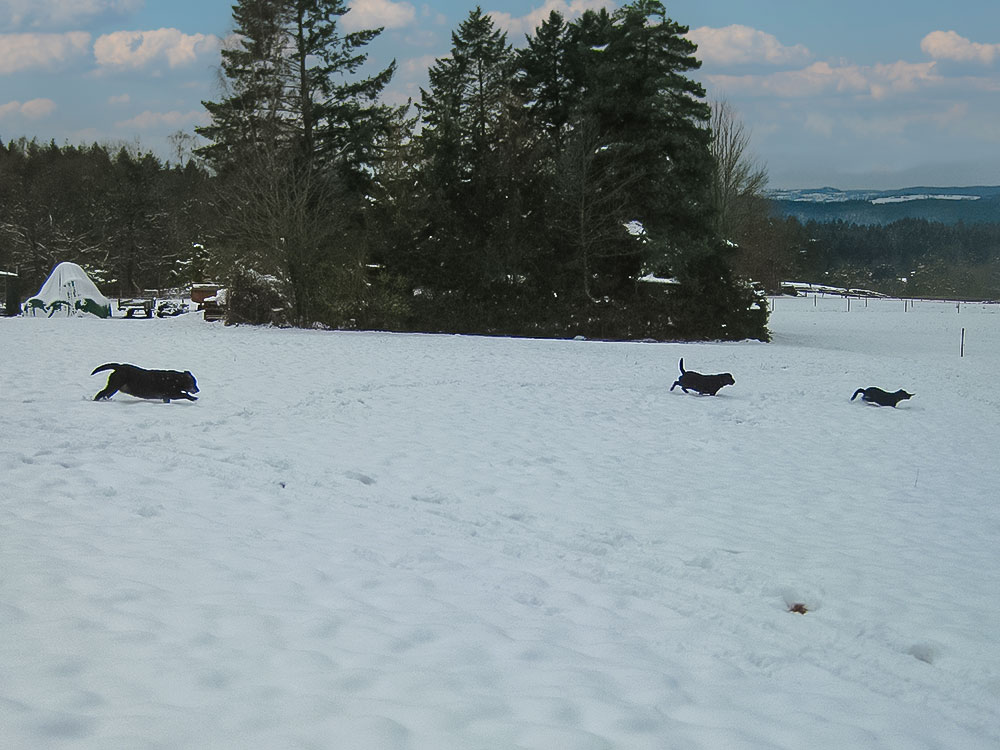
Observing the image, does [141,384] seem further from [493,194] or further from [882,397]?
[493,194]

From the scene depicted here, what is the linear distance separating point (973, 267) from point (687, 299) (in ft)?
372

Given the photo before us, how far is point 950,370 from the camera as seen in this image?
24.0m

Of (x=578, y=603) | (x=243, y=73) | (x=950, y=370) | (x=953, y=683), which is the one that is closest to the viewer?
(x=953, y=683)

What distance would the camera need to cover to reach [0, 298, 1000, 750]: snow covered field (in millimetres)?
3727

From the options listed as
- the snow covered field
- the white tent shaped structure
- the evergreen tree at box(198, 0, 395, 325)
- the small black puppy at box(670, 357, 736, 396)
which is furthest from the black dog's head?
the white tent shaped structure

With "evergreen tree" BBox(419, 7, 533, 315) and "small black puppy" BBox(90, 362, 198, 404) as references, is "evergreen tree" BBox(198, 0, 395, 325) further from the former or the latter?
"small black puppy" BBox(90, 362, 198, 404)

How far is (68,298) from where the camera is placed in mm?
37688

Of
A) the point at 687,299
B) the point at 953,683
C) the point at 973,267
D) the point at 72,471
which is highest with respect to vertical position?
the point at 973,267

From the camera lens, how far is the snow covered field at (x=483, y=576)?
3727mm

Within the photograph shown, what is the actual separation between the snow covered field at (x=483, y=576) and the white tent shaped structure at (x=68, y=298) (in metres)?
26.7

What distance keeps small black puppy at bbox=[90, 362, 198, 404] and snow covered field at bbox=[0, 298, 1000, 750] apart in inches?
10.4

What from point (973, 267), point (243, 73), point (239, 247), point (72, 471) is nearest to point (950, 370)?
point (72, 471)

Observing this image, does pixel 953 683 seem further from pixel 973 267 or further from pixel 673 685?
pixel 973 267

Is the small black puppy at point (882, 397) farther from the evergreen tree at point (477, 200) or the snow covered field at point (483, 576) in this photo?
the evergreen tree at point (477, 200)
